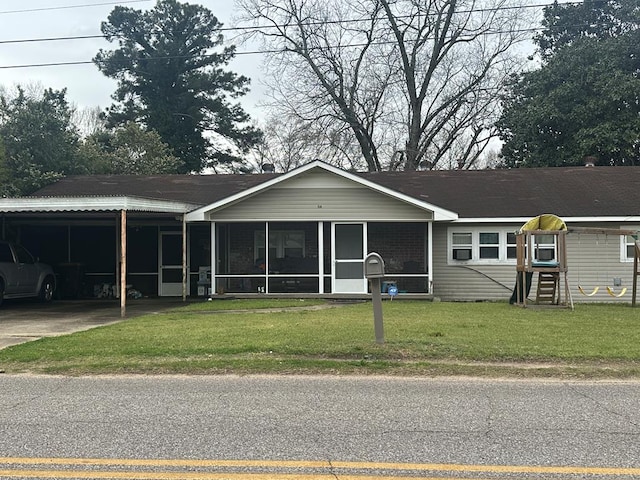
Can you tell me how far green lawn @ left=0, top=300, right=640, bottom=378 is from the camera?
8.20 meters

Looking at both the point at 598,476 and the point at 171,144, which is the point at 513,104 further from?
the point at 598,476

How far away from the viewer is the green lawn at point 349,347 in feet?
26.9

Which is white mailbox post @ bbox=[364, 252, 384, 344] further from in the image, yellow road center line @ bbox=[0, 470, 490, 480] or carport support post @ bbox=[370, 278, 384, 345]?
yellow road center line @ bbox=[0, 470, 490, 480]

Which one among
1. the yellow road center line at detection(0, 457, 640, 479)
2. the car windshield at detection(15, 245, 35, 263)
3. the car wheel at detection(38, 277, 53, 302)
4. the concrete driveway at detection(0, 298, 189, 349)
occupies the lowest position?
the yellow road center line at detection(0, 457, 640, 479)

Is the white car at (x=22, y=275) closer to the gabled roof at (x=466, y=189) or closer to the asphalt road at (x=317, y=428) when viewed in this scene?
the gabled roof at (x=466, y=189)

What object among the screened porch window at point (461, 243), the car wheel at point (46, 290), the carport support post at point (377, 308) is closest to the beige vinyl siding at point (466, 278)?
the screened porch window at point (461, 243)

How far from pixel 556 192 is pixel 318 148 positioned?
18.9 m

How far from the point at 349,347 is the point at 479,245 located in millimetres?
10636

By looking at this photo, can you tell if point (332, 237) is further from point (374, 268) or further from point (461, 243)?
point (374, 268)

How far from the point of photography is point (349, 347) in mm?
9086

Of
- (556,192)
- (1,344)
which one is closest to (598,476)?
(1,344)

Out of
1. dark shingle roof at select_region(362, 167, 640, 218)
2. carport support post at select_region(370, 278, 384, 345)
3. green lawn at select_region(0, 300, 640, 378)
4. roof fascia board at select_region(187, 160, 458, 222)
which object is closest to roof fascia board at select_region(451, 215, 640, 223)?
dark shingle roof at select_region(362, 167, 640, 218)

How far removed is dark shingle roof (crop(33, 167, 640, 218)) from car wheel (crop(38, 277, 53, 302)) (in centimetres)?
383

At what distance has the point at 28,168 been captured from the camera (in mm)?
24922
